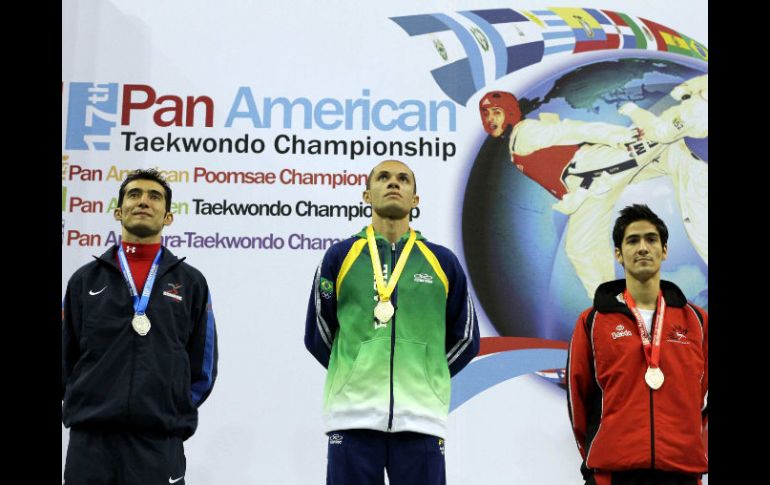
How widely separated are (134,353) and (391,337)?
962 millimetres

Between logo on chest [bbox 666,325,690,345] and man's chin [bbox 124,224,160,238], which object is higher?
man's chin [bbox 124,224,160,238]

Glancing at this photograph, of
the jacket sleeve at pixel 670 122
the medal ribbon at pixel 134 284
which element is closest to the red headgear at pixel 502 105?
the jacket sleeve at pixel 670 122

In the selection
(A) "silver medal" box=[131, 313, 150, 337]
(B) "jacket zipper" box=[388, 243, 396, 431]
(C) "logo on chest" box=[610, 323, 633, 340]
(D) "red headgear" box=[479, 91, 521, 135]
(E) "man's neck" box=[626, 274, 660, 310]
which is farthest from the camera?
(D) "red headgear" box=[479, 91, 521, 135]

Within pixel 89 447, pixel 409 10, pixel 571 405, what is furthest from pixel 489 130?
pixel 89 447

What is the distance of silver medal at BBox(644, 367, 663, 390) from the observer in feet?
11.2

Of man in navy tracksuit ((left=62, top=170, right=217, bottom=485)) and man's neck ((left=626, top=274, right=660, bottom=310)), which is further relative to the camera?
man's neck ((left=626, top=274, right=660, bottom=310))

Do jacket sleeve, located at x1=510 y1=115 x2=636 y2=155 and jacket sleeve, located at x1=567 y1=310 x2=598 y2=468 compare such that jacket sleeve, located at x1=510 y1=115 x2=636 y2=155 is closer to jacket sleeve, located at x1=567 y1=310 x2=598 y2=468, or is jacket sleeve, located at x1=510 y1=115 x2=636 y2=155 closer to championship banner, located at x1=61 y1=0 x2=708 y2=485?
championship banner, located at x1=61 y1=0 x2=708 y2=485

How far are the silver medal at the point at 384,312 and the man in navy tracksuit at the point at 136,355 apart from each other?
2.36 ft

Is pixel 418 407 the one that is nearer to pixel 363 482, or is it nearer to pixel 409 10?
pixel 363 482

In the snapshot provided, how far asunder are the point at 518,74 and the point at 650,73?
77 cm

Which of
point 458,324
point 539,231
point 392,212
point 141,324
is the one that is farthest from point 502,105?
point 141,324

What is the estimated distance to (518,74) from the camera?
516 centimetres

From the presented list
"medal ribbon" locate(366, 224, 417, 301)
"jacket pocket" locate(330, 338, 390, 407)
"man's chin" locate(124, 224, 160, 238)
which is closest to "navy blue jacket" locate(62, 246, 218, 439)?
"man's chin" locate(124, 224, 160, 238)

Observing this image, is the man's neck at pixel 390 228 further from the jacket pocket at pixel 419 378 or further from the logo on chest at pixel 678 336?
the logo on chest at pixel 678 336
